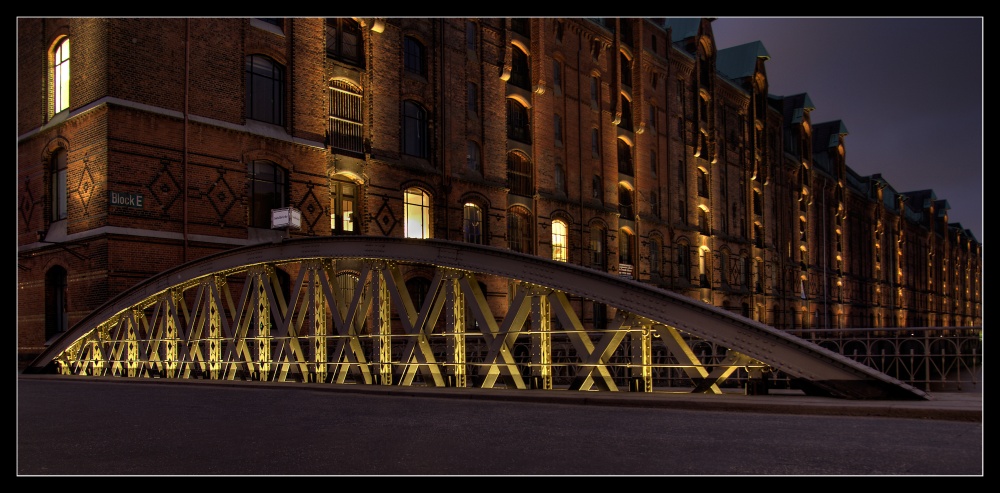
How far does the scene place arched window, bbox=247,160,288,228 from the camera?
23359mm

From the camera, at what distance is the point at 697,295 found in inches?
1704

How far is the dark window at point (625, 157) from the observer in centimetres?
3959

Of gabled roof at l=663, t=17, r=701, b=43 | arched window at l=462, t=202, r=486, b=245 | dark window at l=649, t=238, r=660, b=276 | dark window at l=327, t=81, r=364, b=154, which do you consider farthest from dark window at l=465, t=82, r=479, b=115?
gabled roof at l=663, t=17, r=701, b=43

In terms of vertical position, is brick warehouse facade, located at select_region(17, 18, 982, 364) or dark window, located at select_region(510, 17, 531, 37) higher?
dark window, located at select_region(510, 17, 531, 37)

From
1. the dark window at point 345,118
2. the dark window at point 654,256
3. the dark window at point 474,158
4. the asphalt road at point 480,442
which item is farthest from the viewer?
the dark window at point 654,256

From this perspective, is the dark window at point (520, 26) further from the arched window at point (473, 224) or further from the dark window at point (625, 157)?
the dark window at point (625, 157)

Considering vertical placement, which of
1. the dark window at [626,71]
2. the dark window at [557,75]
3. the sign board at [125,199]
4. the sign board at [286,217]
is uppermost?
the dark window at [626,71]

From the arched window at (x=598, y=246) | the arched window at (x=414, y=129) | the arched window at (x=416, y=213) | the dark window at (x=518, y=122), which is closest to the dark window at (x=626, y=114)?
the arched window at (x=598, y=246)

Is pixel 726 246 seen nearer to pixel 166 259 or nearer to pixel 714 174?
pixel 714 174

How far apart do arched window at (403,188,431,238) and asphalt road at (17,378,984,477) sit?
1791 cm

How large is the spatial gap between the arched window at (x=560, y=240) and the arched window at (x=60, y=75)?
57.9 ft

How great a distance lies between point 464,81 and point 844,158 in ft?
143

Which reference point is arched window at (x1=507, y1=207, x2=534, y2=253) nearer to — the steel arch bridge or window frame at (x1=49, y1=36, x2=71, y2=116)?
the steel arch bridge
